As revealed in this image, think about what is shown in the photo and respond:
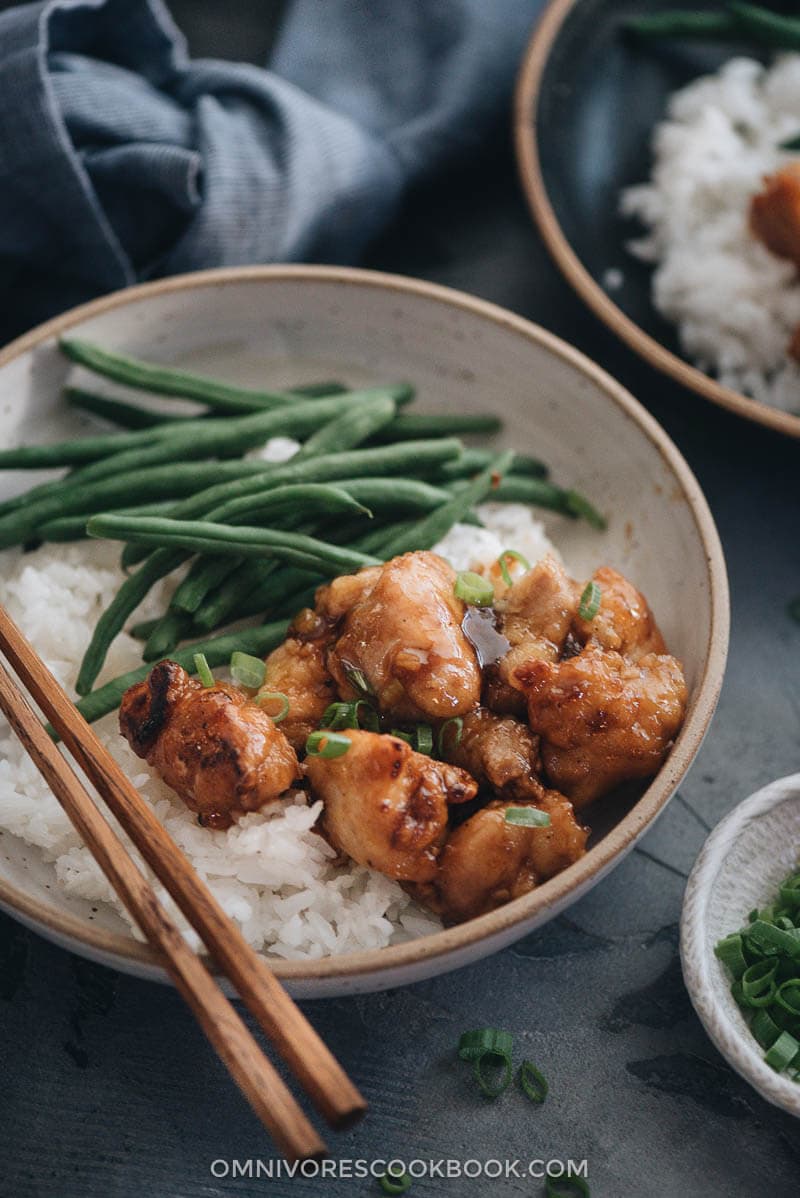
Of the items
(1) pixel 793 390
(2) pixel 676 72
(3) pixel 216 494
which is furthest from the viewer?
(2) pixel 676 72

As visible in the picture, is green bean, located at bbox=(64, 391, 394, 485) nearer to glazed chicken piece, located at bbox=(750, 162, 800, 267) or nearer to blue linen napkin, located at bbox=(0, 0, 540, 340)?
blue linen napkin, located at bbox=(0, 0, 540, 340)

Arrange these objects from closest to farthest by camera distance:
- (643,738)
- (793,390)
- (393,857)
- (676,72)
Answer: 1. (393,857)
2. (643,738)
3. (793,390)
4. (676,72)

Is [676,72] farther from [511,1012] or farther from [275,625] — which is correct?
[511,1012]

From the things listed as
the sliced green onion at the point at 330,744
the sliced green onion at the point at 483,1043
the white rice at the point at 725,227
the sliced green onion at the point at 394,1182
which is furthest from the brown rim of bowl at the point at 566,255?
the sliced green onion at the point at 394,1182

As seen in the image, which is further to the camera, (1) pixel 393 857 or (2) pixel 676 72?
(2) pixel 676 72

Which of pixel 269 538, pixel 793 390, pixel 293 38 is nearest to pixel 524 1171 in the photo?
pixel 269 538

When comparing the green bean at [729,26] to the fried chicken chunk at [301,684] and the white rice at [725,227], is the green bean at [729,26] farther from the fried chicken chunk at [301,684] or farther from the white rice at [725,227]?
the fried chicken chunk at [301,684]
